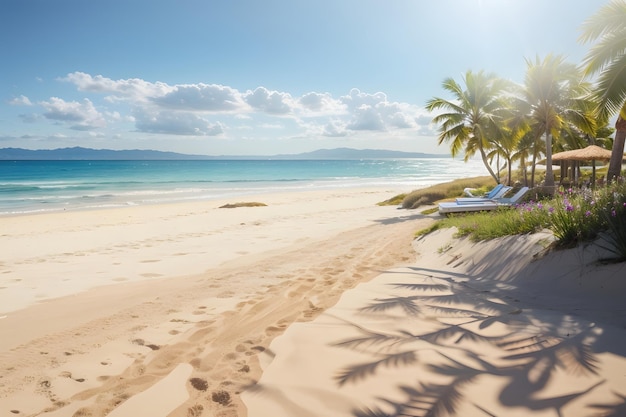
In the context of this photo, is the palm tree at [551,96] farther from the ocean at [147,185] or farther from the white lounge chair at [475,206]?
the ocean at [147,185]

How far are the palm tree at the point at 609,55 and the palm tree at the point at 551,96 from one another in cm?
847

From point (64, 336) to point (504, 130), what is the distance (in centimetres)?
2348

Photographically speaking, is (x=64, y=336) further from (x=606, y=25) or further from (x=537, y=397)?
(x=606, y=25)

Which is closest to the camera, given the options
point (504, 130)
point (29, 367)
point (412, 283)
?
point (29, 367)

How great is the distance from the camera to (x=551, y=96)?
19484 mm

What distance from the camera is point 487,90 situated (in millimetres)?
23406

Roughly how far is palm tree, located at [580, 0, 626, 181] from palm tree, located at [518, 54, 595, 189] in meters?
8.47

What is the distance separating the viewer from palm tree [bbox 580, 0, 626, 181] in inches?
408

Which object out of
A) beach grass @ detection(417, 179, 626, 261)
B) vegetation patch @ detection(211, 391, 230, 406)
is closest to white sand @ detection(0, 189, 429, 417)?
vegetation patch @ detection(211, 391, 230, 406)

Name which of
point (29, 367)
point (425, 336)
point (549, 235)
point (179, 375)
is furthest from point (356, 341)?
point (549, 235)

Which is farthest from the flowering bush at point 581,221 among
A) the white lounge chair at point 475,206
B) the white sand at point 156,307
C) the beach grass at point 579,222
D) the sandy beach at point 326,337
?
the white lounge chair at point 475,206

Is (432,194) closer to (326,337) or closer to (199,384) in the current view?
(326,337)

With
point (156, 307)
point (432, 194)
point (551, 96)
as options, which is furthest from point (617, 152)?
point (156, 307)

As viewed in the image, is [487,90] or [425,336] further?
[487,90]
